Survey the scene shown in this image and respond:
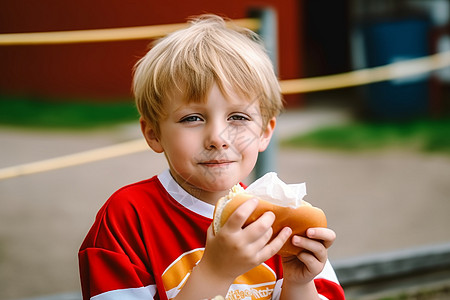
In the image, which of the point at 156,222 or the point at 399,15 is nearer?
the point at 156,222

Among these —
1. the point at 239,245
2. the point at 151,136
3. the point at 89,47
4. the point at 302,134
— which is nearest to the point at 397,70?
the point at 302,134

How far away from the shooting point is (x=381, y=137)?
23.2 ft

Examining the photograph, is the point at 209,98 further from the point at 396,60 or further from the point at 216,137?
the point at 396,60

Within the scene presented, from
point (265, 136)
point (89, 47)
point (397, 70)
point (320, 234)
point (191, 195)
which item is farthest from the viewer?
point (89, 47)

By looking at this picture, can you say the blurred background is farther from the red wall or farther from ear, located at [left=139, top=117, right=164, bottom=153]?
ear, located at [left=139, top=117, right=164, bottom=153]

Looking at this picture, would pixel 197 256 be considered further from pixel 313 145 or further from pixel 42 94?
pixel 42 94

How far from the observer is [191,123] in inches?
52.1

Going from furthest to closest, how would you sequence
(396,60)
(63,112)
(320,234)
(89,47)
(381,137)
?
(89,47) → (63,112) → (396,60) → (381,137) → (320,234)

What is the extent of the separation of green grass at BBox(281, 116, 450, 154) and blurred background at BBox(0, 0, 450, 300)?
0.02m

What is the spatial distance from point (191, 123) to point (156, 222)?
237mm

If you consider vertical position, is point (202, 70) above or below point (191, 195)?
above

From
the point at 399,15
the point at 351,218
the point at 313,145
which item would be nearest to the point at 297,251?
the point at 351,218

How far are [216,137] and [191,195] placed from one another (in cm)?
19

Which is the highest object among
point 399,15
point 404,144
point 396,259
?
point 399,15
